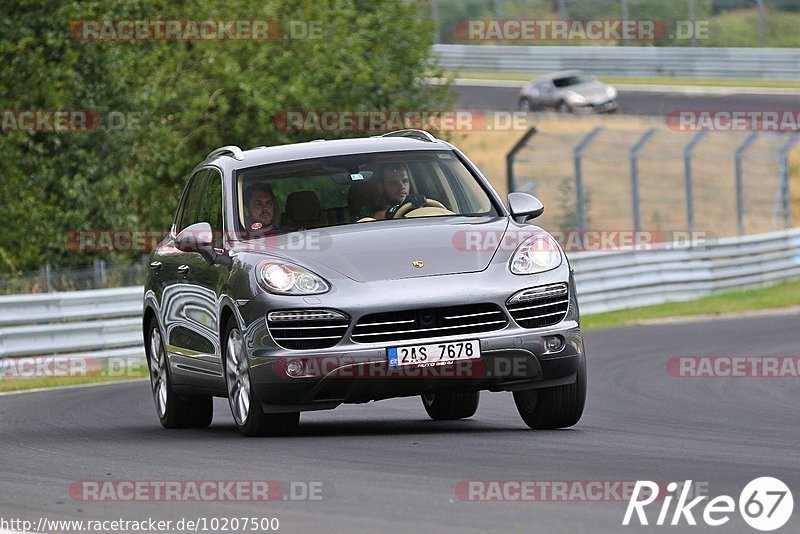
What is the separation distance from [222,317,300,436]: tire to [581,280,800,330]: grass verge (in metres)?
12.7

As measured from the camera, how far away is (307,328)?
8.97m

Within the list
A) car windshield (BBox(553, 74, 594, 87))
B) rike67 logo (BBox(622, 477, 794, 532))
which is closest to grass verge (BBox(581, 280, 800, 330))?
rike67 logo (BBox(622, 477, 794, 532))

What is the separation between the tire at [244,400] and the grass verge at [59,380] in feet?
22.6

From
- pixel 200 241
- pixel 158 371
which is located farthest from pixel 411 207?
pixel 158 371

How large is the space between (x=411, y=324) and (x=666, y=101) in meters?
39.9

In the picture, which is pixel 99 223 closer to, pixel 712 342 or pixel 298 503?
pixel 712 342

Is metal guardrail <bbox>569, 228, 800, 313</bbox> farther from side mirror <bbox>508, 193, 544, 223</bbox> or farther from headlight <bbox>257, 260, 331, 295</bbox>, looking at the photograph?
headlight <bbox>257, 260, 331, 295</bbox>

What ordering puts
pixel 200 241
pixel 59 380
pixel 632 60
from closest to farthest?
pixel 200 241
pixel 59 380
pixel 632 60

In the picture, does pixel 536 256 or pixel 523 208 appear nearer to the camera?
pixel 536 256

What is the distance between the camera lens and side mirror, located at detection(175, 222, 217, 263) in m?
9.81

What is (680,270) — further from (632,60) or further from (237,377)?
(632,60)

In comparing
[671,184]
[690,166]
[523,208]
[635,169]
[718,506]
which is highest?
[718,506]

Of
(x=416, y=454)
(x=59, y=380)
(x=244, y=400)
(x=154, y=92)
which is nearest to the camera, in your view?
(x=416, y=454)

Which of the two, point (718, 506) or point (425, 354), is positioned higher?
point (718, 506)
